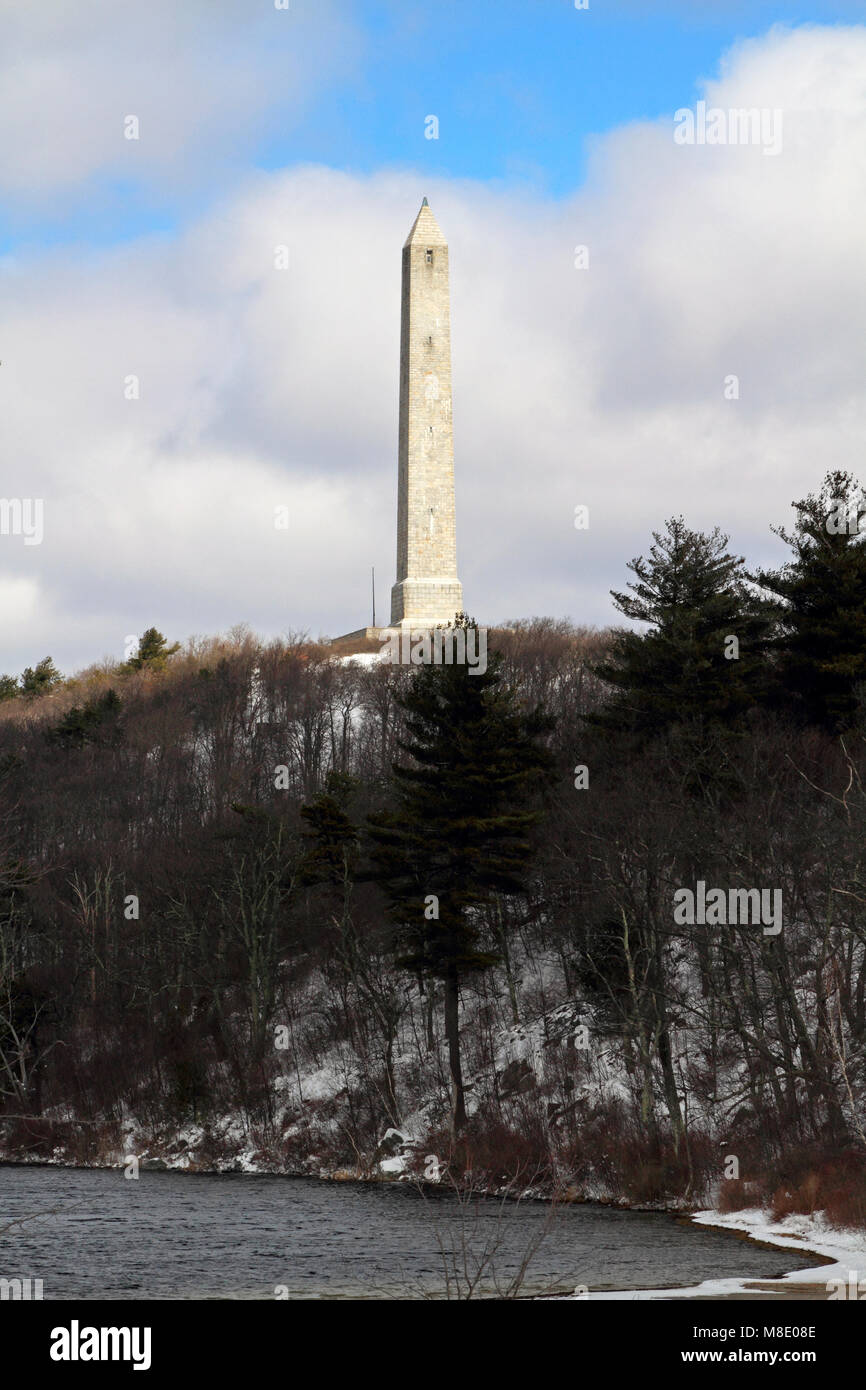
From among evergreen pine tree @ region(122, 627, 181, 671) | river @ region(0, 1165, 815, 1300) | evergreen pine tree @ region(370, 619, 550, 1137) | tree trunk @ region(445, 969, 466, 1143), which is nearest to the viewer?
river @ region(0, 1165, 815, 1300)

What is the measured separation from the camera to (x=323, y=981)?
55219 millimetres

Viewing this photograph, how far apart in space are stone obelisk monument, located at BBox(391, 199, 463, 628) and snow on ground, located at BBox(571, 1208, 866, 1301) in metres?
55.3

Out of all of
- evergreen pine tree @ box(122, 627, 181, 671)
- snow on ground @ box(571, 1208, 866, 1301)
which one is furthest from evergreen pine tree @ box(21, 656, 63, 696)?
snow on ground @ box(571, 1208, 866, 1301)

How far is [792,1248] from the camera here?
79.0 ft

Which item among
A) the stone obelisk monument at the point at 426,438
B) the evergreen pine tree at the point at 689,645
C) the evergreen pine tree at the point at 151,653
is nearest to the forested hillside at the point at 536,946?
the evergreen pine tree at the point at 689,645

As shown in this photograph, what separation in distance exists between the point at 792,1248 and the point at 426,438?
62.2 m

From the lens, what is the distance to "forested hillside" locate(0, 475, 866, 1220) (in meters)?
33.3

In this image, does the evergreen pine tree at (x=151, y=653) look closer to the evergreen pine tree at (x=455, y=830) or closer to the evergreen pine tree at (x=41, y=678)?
the evergreen pine tree at (x=41, y=678)

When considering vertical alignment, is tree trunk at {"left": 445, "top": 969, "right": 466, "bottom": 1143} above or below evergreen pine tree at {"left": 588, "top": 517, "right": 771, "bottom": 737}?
below

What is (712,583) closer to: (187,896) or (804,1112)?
(804,1112)

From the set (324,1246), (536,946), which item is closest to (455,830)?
(536,946)

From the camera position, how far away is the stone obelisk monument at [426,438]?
8056 cm

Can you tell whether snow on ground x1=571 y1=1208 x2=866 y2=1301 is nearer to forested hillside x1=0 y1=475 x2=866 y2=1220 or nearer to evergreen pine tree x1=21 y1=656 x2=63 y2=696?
forested hillside x1=0 y1=475 x2=866 y2=1220
